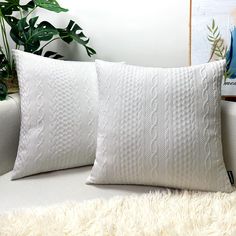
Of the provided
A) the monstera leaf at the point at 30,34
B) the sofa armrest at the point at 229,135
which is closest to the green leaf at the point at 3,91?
the monstera leaf at the point at 30,34

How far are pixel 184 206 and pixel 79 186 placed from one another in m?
0.37

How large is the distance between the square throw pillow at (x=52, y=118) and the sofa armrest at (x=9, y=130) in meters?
0.05

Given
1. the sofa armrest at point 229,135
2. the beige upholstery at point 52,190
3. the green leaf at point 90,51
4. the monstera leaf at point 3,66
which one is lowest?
the beige upholstery at point 52,190

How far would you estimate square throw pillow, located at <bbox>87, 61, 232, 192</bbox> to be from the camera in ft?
3.60

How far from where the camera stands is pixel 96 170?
116 centimetres

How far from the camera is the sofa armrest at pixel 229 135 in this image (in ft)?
3.88

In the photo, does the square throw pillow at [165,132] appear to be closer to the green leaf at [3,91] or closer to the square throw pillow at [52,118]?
the square throw pillow at [52,118]

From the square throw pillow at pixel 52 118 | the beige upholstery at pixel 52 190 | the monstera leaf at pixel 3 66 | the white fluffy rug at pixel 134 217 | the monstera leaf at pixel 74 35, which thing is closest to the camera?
the white fluffy rug at pixel 134 217

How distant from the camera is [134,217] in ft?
3.10

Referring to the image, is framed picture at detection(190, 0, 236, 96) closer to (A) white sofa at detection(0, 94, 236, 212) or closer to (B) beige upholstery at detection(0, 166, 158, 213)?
(A) white sofa at detection(0, 94, 236, 212)

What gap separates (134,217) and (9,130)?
0.61 meters

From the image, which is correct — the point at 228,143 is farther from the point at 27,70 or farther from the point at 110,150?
the point at 27,70

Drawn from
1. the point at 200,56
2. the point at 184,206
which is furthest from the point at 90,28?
the point at 184,206

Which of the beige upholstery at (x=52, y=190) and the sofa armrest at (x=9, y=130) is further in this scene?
the sofa armrest at (x=9, y=130)
